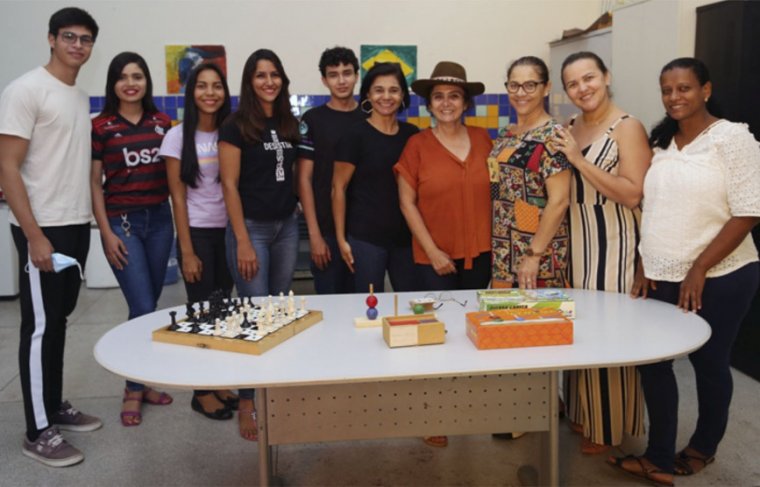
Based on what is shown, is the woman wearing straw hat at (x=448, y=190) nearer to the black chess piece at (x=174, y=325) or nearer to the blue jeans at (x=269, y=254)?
the blue jeans at (x=269, y=254)

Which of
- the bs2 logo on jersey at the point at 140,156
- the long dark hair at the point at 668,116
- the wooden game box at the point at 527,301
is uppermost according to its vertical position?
the long dark hair at the point at 668,116

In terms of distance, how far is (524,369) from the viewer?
1846mm

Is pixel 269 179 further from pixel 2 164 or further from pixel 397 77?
pixel 2 164

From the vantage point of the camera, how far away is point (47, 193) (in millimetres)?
2697

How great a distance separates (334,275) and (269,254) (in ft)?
1.18

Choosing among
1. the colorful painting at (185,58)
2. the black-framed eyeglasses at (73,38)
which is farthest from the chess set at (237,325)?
the colorful painting at (185,58)

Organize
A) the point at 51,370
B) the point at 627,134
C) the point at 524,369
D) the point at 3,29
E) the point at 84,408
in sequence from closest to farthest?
1. the point at 524,369
2. the point at 627,134
3. the point at 51,370
4. the point at 84,408
5. the point at 3,29

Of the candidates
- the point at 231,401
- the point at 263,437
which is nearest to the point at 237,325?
the point at 263,437

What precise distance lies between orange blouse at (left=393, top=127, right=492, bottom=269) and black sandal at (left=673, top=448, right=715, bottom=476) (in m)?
1.09

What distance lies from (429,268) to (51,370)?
167 cm

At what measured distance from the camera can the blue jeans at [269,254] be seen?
9.95ft

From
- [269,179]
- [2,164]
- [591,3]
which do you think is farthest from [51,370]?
[591,3]

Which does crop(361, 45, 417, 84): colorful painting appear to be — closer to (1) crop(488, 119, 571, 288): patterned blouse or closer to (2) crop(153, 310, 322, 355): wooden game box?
(1) crop(488, 119, 571, 288): patterned blouse

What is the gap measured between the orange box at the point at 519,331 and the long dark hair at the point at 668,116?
2.84ft
